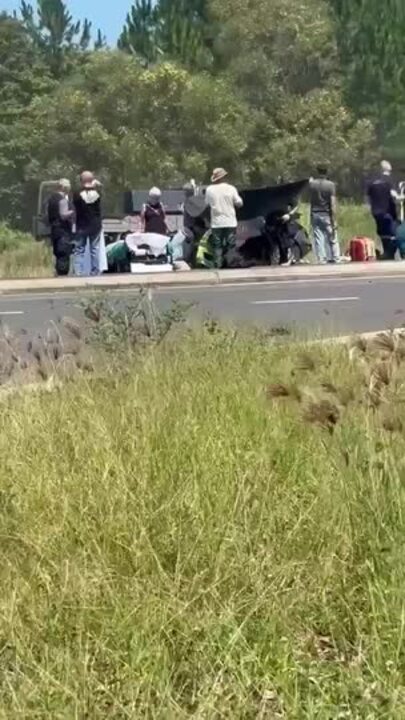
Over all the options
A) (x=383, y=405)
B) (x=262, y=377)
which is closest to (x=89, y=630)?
(x=383, y=405)

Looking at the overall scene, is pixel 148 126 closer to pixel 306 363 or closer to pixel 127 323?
pixel 127 323

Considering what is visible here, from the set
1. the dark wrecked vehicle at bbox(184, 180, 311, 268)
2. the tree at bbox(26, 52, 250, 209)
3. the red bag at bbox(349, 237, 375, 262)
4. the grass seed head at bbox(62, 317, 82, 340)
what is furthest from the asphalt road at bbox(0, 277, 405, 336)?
the tree at bbox(26, 52, 250, 209)

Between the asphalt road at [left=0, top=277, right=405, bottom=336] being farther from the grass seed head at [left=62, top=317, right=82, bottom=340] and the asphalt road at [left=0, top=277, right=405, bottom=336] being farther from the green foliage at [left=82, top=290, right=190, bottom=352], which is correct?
the grass seed head at [left=62, top=317, right=82, bottom=340]

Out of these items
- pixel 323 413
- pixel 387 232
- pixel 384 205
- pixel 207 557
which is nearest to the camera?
pixel 207 557

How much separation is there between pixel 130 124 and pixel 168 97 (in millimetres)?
1947

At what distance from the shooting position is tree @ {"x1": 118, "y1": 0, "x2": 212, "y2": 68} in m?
76.2

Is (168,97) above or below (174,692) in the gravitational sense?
above

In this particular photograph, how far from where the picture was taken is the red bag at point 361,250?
75.1ft

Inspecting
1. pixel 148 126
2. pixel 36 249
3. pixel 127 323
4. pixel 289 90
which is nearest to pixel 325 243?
pixel 36 249

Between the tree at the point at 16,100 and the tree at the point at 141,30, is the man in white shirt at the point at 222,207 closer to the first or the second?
the tree at the point at 16,100

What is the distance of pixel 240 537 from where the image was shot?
3.82m

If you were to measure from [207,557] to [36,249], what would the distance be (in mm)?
26293

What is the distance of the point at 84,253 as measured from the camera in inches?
787

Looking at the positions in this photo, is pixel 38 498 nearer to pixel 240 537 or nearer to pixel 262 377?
pixel 240 537
